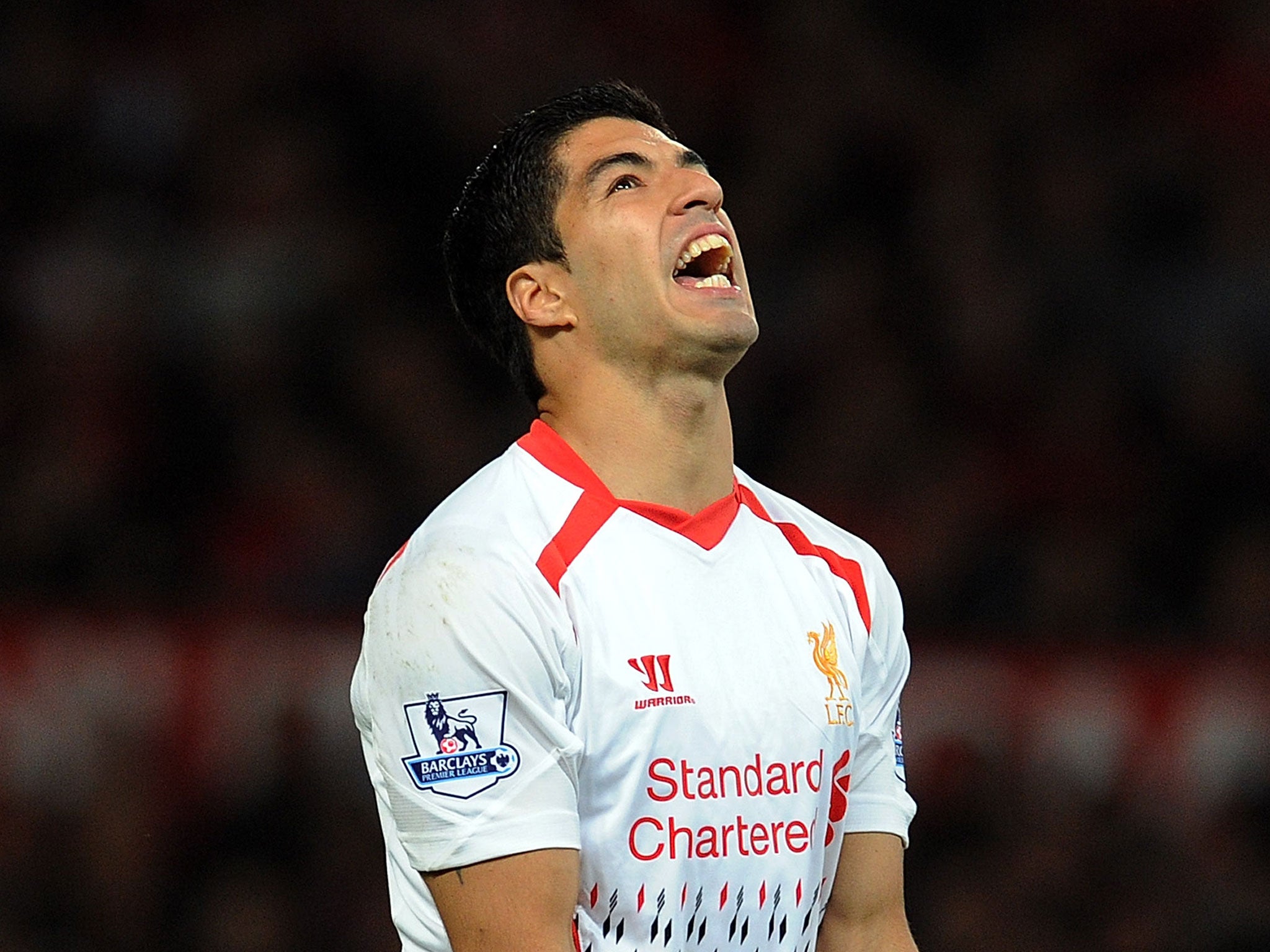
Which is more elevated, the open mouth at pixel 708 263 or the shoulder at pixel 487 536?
the open mouth at pixel 708 263

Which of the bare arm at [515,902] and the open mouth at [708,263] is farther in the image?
the open mouth at [708,263]

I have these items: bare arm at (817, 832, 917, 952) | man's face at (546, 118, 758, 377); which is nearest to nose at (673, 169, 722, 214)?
man's face at (546, 118, 758, 377)

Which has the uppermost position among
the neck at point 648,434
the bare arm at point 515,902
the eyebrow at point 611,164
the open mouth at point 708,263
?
the eyebrow at point 611,164

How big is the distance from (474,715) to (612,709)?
8.0 inches

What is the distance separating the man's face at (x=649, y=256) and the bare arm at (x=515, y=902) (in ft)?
2.61

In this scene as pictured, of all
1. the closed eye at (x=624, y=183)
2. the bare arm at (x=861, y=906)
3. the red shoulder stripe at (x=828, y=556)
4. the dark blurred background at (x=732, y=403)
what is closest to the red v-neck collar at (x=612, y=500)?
the red shoulder stripe at (x=828, y=556)

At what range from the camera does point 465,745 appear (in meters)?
2.42

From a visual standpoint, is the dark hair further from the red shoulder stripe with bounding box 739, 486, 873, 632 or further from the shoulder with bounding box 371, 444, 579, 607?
the red shoulder stripe with bounding box 739, 486, 873, 632

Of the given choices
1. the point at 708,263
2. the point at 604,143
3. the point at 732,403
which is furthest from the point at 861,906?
the point at 732,403

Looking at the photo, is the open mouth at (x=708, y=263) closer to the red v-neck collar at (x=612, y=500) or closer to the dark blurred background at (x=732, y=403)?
the red v-neck collar at (x=612, y=500)

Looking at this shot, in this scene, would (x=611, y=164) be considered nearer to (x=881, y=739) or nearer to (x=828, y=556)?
(x=828, y=556)

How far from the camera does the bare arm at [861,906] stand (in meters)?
2.83

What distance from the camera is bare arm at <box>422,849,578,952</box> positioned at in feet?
7.71

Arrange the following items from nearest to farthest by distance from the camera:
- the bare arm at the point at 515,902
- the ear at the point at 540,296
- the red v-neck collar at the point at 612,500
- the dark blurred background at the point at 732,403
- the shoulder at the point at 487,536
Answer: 1. the bare arm at the point at 515,902
2. the shoulder at the point at 487,536
3. the red v-neck collar at the point at 612,500
4. the ear at the point at 540,296
5. the dark blurred background at the point at 732,403
